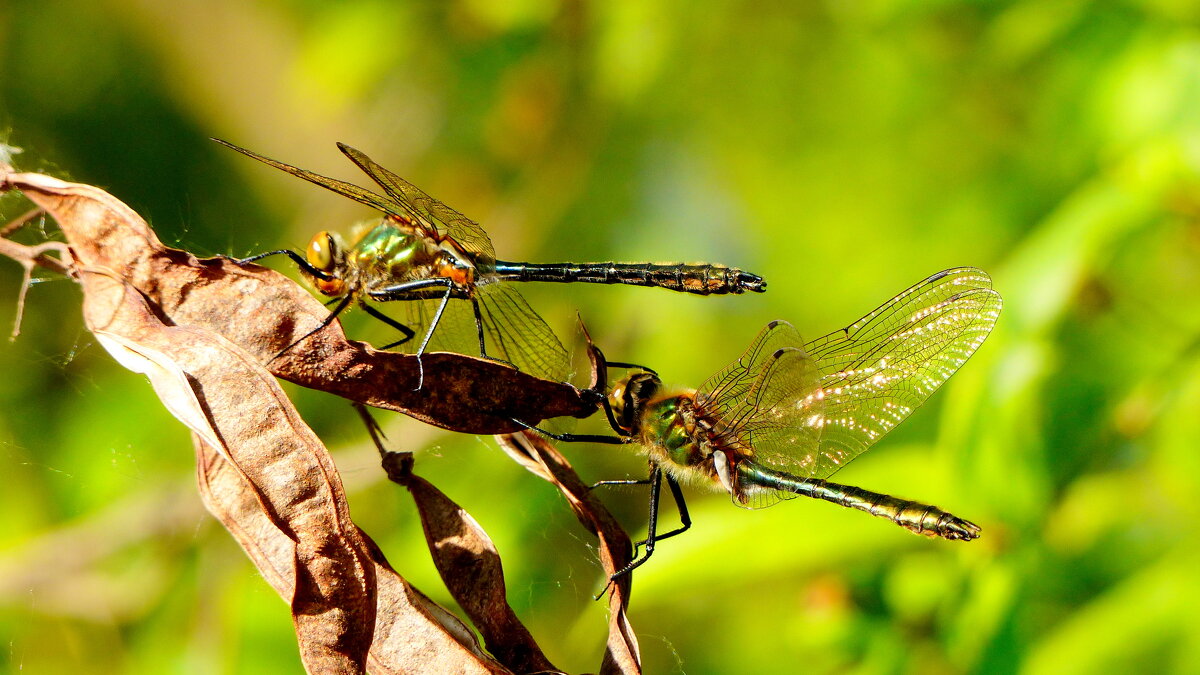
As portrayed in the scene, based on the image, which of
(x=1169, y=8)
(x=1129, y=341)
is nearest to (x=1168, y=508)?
(x=1129, y=341)

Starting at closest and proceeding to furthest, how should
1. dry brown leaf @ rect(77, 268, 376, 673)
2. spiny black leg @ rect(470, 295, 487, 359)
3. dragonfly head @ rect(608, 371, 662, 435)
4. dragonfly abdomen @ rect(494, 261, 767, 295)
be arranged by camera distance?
dry brown leaf @ rect(77, 268, 376, 673)
dragonfly head @ rect(608, 371, 662, 435)
spiny black leg @ rect(470, 295, 487, 359)
dragonfly abdomen @ rect(494, 261, 767, 295)

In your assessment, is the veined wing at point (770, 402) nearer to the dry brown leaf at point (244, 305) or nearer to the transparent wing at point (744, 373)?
the transparent wing at point (744, 373)

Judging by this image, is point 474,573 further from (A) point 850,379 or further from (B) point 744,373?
(A) point 850,379

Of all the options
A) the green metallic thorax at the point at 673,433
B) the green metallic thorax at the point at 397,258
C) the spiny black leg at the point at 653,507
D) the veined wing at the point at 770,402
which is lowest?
the spiny black leg at the point at 653,507

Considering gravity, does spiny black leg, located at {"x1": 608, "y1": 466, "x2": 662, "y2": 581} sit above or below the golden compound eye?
below

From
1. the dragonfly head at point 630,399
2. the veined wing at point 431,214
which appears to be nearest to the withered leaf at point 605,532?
the dragonfly head at point 630,399

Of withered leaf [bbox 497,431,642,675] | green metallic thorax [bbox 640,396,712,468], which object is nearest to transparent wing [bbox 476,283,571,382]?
green metallic thorax [bbox 640,396,712,468]

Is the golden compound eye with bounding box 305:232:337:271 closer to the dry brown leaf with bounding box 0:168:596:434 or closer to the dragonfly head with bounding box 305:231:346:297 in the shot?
the dragonfly head with bounding box 305:231:346:297
